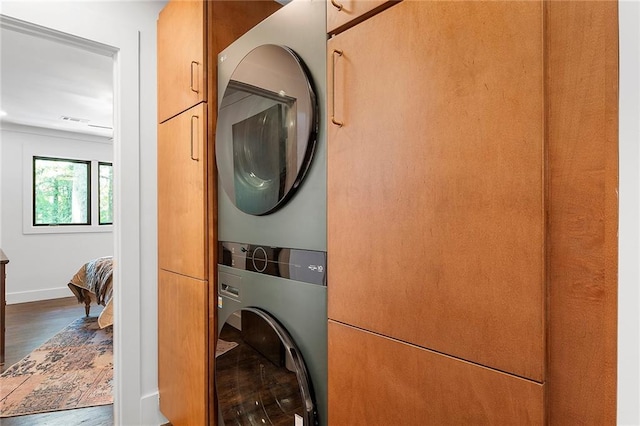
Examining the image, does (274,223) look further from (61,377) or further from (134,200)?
(61,377)

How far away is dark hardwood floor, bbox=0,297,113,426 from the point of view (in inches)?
85.4

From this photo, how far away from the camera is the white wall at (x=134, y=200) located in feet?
6.36

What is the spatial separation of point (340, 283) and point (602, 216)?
1.92 ft

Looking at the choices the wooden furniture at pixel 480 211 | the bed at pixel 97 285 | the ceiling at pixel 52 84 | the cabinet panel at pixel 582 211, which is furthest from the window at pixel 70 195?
the cabinet panel at pixel 582 211

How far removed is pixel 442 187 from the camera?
731 mm

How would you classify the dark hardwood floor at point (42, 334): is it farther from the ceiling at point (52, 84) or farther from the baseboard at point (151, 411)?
the ceiling at point (52, 84)

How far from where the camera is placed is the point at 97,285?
13.3ft

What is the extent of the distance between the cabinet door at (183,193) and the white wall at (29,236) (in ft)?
15.2

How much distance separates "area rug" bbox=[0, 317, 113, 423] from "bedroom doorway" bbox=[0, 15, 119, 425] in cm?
13

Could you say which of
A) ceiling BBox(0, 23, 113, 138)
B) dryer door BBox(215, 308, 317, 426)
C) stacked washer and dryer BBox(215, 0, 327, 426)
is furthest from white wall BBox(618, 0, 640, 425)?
ceiling BBox(0, 23, 113, 138)

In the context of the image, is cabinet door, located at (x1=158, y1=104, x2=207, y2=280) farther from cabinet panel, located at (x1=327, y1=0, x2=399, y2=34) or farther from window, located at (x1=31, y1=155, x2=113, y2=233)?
window, located at (x1=31, y1=155, x2=113, y2=233)

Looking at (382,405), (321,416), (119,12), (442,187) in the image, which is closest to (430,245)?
(442,187)

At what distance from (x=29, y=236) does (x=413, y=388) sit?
631cm

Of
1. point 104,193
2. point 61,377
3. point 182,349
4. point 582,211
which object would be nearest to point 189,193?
point 182,349
